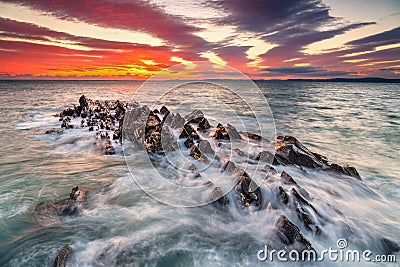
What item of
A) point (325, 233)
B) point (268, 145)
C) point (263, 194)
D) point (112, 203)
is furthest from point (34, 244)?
point (268, 145)

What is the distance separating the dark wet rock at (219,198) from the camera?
532cm

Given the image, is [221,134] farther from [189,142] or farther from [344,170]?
[344,170]

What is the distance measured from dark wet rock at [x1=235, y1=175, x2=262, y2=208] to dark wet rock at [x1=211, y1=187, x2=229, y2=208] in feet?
1.19

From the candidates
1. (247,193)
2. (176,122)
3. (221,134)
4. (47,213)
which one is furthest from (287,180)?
(176,122)

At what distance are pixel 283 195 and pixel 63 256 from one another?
172 inches

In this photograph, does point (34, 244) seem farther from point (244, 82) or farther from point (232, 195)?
point (244, 82)

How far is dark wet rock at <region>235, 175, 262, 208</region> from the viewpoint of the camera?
527 centimetres

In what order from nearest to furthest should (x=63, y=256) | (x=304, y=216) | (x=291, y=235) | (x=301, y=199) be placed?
1. (x=63, y=256)
2. (x=291, y=235)
3. (x=304, y=216)
4. (x=301, y=199)

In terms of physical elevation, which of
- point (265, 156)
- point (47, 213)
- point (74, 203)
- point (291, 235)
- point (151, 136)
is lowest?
point (47, 213)

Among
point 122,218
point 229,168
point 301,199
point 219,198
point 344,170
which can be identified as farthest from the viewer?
point 344,170

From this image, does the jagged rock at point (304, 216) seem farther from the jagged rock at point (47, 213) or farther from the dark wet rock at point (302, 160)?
the jagged rock at point (47, 213)

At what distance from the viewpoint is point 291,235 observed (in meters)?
4.26

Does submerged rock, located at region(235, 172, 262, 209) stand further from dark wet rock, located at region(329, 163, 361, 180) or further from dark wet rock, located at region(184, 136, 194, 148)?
dark wet rock, located at region(329, 163, 361, 180)

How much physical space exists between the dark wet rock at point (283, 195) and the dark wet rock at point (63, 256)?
4.23m
